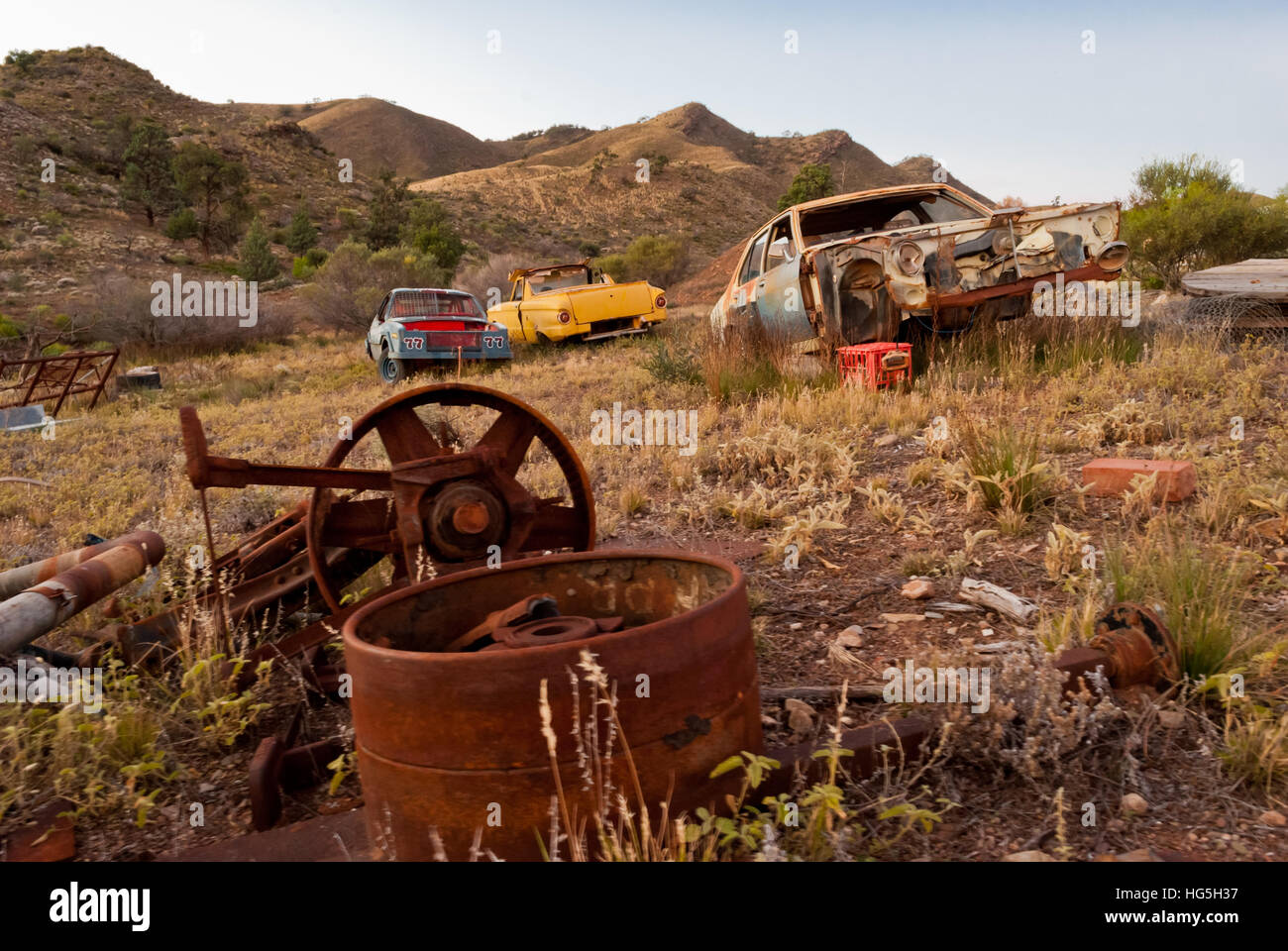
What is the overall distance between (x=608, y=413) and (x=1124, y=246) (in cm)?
448

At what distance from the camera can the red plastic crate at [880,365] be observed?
675cm

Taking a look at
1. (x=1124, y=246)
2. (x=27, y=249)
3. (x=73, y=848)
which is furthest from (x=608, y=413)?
(x=27, y=249)

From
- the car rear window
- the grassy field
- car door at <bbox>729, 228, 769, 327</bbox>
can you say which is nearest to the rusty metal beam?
the grassy field

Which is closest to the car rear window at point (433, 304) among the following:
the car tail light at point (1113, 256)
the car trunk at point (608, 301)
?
the car trunk at point (608, 301)

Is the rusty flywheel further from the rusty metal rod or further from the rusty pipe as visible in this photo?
the rusty metal rod

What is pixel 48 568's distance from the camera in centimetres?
338

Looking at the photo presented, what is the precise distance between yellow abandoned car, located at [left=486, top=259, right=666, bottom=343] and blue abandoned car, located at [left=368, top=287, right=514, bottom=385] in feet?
4.05

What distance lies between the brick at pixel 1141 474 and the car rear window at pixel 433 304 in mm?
9560

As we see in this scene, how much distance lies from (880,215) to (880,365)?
2.50m

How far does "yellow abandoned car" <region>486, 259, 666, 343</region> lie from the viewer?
13.5 m

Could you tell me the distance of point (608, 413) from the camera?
812cm

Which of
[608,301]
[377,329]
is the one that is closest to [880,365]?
[608,301]

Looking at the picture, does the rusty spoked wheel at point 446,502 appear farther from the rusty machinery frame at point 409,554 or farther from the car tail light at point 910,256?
the car tail light at point 910,256
